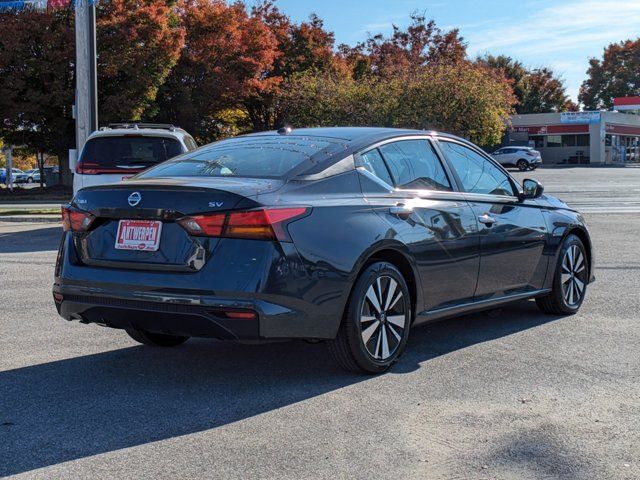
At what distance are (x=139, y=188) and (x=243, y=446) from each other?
5.98ft

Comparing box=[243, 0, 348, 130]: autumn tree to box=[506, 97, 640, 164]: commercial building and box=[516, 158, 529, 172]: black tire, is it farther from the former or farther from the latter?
box=[506, 97, 640, 164]: commercial building

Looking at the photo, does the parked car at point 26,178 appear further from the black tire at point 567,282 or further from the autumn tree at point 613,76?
the autumn tree at point 613,76

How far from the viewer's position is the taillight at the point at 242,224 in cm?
470

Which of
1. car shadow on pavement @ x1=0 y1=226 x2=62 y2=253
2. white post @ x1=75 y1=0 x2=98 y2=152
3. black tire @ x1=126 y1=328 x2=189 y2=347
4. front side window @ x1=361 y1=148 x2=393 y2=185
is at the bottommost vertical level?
car shadow on pavement @ x1=0 y1=226 x2=62 y2=253

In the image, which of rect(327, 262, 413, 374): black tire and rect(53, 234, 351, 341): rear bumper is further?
rect(327, 262, 413, 374): black tire

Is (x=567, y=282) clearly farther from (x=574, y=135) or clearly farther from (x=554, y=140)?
(x=554, y=140)

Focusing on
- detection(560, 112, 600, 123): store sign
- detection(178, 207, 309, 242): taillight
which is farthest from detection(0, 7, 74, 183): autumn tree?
detection(560, 112, 600, 123): store sign

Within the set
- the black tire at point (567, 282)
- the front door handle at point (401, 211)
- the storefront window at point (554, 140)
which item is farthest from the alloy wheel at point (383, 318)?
the storefront window at point (554, 140)

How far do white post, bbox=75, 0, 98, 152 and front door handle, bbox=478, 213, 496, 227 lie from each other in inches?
529

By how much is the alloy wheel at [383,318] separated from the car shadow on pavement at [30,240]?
8.50 meters

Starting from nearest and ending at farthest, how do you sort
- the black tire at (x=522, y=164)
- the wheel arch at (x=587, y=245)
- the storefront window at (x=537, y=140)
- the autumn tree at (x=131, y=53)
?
1. the wheel arch at (x=587, y=245)
2. the autumn tree at (x=131, y=53)
3. the black tire at (x=522, y=164)
4. the storefront window at (x=537, y=140)

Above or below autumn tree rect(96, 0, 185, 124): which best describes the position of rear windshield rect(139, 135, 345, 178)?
below

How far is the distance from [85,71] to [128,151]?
20.3 feet

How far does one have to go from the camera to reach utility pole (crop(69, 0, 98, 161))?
1805cm
